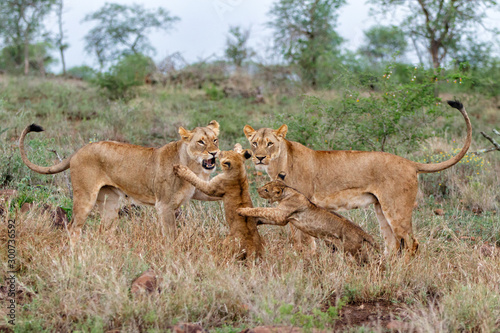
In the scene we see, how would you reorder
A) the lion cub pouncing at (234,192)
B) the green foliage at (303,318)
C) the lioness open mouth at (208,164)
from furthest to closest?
the lioness open mouth at (208,164) < the lion cub pouncing at (234,192) < the green foliage at (303,318)

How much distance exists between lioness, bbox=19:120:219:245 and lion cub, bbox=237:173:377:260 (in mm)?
854

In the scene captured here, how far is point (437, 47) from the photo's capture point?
763 inches

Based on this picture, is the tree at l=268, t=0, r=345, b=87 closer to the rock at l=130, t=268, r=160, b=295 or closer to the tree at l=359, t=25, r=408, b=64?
the tree at l=359, t=25, r=408, b=64

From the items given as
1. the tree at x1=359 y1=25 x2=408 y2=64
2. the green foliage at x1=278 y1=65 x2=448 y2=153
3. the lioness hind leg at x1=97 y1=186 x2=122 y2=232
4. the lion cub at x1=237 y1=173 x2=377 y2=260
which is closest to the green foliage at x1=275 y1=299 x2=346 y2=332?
the lion cub at x1=237 y1=173 x2=377 y2=260

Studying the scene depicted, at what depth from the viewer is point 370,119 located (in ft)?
30.5

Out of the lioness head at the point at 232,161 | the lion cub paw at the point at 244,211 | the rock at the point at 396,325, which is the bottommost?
the rock at the point at 396,325

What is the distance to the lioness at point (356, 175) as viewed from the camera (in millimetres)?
5840

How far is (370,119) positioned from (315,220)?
414cm

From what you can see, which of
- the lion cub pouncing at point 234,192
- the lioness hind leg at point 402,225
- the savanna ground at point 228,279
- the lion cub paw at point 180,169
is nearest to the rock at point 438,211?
the savanna ground at point 228,279

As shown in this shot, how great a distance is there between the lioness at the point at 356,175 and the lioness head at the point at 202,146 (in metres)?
0.48

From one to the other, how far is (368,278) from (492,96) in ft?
49.6

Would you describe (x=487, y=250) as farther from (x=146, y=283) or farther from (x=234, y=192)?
(x=146, y=283)

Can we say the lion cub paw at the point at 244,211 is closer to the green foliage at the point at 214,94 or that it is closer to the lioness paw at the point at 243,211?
the lioness paw at the point at 243,211

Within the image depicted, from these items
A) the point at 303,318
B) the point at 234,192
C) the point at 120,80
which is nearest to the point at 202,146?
Result: the point at 234,192
